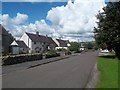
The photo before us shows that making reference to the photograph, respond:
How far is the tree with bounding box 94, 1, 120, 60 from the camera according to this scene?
52.0 metres

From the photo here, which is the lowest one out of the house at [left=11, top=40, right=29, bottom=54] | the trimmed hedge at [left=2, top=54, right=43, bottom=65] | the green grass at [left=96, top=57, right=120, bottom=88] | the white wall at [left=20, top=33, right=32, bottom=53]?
the green grass at [left=96, top=57, right=120, bottom=88]

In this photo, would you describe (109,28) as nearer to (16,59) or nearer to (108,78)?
(16,59)

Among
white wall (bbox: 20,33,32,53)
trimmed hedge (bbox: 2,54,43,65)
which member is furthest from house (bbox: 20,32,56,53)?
trimmed hedge (bbox: 2,54,43,65)

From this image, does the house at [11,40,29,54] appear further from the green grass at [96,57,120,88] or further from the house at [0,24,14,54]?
the green grass at [96,57,120,88]

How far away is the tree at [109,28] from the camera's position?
52.0 meters

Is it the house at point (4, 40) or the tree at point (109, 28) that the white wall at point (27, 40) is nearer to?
the house at point (4, 40)

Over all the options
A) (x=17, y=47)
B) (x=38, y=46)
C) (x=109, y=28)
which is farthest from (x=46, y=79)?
(x=38, y=46)

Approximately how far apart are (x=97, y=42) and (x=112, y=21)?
653cm

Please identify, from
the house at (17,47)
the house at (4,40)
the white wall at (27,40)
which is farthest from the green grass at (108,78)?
the white wall at (27,40)

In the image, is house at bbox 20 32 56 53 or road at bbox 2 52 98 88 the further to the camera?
house at bbox 20 32 56 53

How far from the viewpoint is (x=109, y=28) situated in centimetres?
5303

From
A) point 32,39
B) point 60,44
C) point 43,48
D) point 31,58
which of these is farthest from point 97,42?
point 60,44

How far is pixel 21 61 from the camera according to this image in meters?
36.1

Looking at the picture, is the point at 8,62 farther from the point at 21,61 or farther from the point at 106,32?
the point at 106,32
